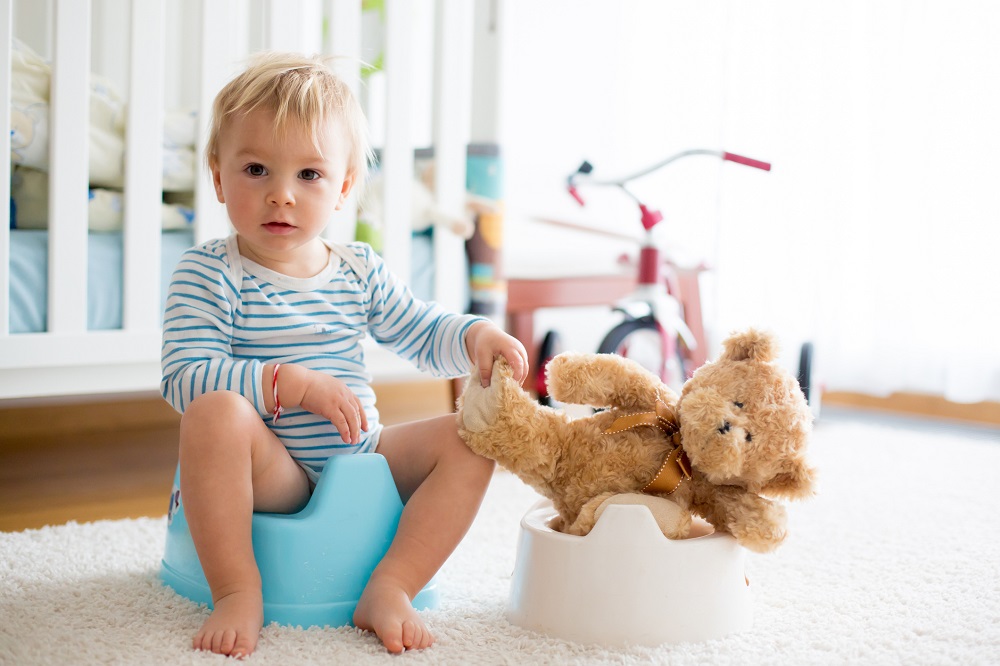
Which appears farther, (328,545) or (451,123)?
(451,123)

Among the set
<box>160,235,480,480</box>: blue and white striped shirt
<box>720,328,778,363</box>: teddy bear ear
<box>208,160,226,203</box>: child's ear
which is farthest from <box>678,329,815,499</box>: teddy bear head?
<box>208,160,226,203</box>: child's ear

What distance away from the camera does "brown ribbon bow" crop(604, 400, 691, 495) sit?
79cm

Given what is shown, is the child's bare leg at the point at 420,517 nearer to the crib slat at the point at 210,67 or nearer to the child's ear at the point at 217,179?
the child's ear at the point at 217,179

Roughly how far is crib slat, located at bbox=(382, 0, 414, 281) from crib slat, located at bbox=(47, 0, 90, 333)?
1.48 feet

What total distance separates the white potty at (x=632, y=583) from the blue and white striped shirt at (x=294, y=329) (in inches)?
9.5

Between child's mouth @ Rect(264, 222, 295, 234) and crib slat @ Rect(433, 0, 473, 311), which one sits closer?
child's mouth @ Rect(264, 222, 295, 234)

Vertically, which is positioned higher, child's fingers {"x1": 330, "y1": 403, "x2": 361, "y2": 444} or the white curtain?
Result: the white curtain

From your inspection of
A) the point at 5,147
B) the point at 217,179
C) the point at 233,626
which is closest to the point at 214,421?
the point at 233,626

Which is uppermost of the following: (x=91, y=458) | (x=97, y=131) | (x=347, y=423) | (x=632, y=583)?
(x=97, y=131)

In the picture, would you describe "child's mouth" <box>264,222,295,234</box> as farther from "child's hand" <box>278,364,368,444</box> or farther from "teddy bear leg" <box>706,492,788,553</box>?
"teddy bear leg" <box>706,492,788,553</box>

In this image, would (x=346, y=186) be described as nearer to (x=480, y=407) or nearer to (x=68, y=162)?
(x=480, y=407)

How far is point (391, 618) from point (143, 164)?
801 mm

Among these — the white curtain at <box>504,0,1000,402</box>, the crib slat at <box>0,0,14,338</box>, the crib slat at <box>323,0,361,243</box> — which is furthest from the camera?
the white curtain at <box>504,0,1000,402</box>

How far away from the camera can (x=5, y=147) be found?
1148 mm
